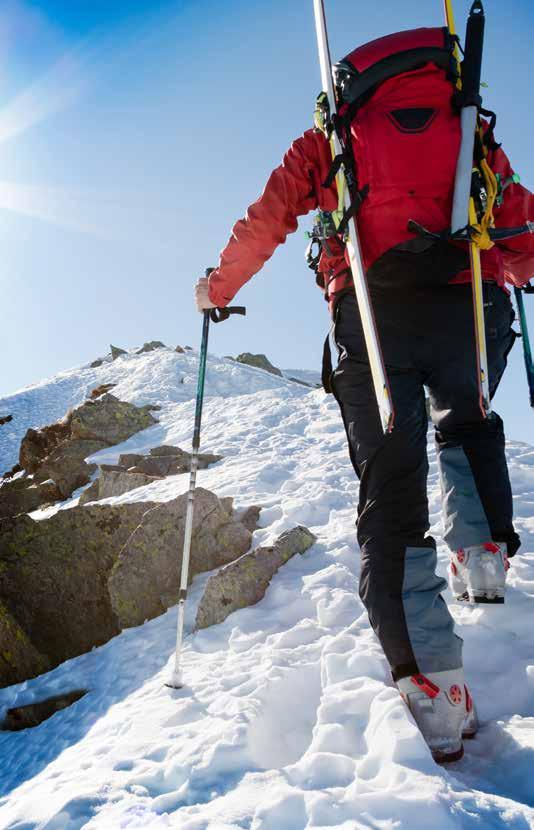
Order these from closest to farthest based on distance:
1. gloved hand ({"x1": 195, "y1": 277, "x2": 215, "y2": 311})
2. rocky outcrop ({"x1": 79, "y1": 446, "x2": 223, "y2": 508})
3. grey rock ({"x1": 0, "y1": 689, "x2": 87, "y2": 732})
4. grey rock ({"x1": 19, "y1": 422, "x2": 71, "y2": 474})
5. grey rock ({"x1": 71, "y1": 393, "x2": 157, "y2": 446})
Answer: gloved hand ({"x1": 195, "y1": 277, "x2": 215, "y2": 311}) → grey rock ({"x1": 0, "y1": 689, "x2": 87, "y2": 732}) → rocky outcrop ({"x1": 79, "y1": 446, "x2": 223, "y2": 508}) → grey rock ({"x1": 71, "y1": 393, "x2": 157, "y2": 446}) → grey rock ({"x1": 19, "y1": 422, "x2": 71, "y2": 474})

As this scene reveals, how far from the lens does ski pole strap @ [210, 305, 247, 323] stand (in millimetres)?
3434

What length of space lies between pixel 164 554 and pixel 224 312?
2611 mm

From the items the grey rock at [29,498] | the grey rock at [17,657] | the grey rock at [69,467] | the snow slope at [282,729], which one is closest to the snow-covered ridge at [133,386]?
the grey rock at [69,467]

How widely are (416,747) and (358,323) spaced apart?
1797mm

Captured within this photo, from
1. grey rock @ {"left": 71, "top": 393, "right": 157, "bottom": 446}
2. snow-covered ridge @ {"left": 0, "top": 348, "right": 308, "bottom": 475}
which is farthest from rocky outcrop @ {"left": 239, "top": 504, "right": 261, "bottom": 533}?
snow-covered ridge @ {"left": 0, "top": 348, "right": 308, "bottom": 475}

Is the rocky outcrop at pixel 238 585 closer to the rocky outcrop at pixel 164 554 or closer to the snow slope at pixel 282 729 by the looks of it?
the snow slope at pixel 282 729

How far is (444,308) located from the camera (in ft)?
8.30

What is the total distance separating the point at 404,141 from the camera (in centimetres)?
235

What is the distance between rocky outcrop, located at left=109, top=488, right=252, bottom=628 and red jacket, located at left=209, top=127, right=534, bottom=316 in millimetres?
3029

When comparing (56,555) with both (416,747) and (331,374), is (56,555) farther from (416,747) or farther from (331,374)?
(416,747)

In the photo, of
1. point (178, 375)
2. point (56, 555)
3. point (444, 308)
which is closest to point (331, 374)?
point (444, 308)

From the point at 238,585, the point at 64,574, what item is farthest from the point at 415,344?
the point at 64,574

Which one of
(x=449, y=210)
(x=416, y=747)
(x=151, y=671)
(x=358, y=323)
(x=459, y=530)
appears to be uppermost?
(x=449, y=210)

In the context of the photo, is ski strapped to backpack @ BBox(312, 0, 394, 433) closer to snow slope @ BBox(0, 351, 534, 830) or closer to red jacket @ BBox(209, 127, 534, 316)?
red jacket @ BBox(209, 127, 534, 316)
